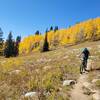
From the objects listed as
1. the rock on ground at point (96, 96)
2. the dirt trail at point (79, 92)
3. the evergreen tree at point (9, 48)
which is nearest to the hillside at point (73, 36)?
the evergreen tree at point (9, 48)

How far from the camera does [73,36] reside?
146 meters

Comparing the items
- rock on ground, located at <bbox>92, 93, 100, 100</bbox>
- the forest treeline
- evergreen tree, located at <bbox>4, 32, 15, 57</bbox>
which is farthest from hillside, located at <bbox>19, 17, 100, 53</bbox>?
rock on ground, located at <bbox>92, 93, 100, 100</bbox>

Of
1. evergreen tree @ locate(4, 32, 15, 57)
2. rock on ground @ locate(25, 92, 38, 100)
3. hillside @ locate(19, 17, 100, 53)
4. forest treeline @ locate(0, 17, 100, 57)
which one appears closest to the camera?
rock on ground @ locate(25, 92, 38, 100)

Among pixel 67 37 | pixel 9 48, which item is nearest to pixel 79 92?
pixel 9 48

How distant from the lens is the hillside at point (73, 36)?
135000 millimetres

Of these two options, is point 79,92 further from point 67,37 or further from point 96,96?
point 67,37

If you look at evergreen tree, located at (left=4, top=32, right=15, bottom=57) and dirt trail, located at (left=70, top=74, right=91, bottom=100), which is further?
evergreen tree, located at (left=4, top=32, right=15, bottom=57)

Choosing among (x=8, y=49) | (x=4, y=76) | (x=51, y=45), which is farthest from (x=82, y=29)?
(x=4, y=76)

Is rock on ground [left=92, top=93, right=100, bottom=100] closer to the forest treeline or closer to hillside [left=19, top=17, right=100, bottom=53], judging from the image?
the forest treeline

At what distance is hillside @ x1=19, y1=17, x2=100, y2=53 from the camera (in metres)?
135

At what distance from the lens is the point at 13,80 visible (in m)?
16.0

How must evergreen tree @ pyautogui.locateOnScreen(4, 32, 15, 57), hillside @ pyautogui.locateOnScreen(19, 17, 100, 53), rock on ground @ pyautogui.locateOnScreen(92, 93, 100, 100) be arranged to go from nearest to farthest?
rock on ground @ pyautogui.locateOnScreen(92, 93, 100, 100) < evergreen tree @ pyautogui.locateOnScreen(4, 32, 15, 57) < hillside @ pyautogui.locateOnScreen(19, 17, 100, 53)

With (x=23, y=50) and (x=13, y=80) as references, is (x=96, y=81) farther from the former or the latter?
(x=23, y=50)

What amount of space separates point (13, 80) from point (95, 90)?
5.28 meters
